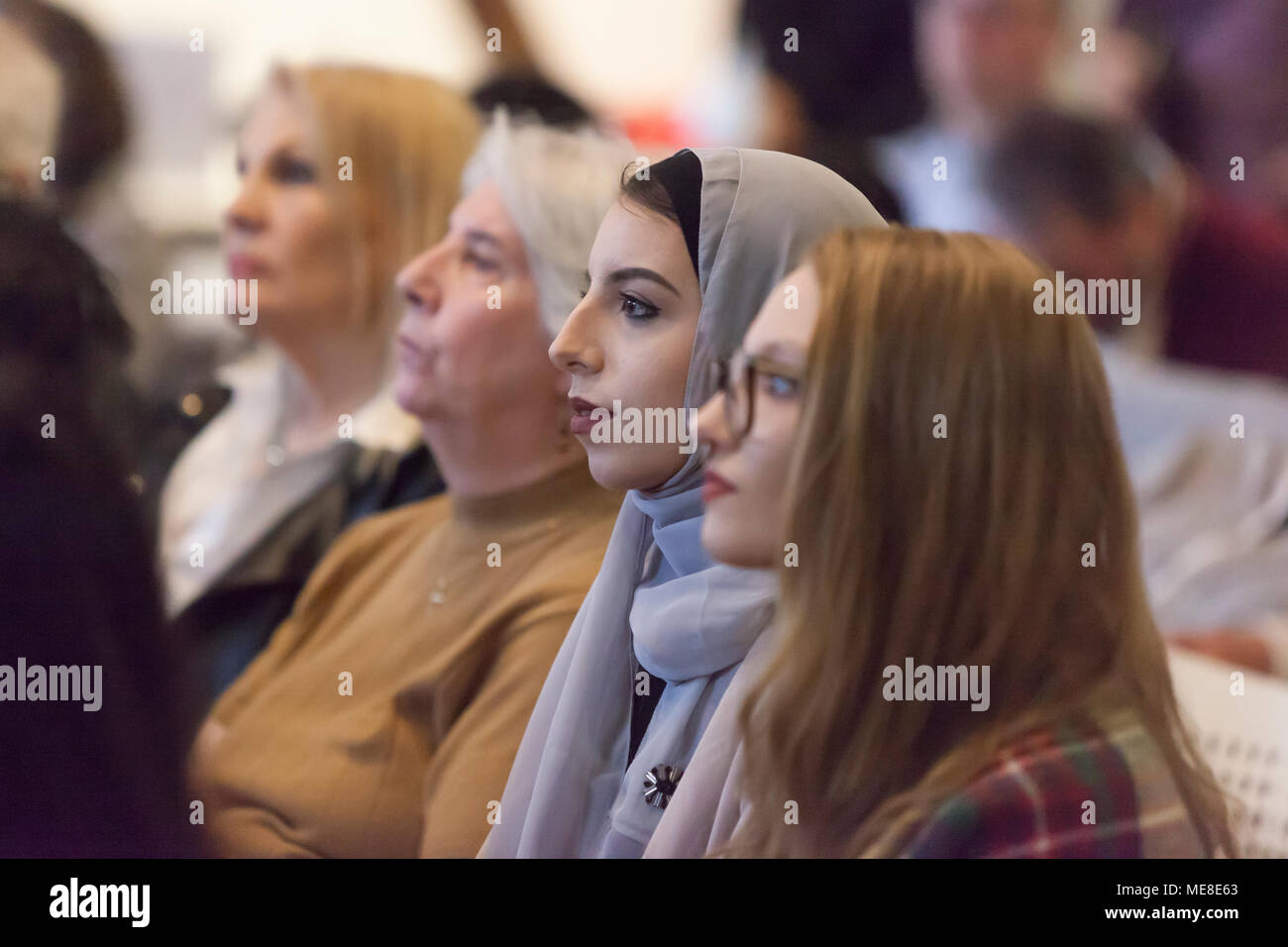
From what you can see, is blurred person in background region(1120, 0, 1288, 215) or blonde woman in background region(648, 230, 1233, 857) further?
blurred person in background region(1120, 0, 1288, 215)

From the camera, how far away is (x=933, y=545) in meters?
1.30

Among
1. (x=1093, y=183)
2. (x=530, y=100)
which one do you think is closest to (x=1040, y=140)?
(x=1093, y=183)

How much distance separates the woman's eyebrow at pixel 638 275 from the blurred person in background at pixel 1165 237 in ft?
2.20

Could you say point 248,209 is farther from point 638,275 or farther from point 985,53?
point 985,53

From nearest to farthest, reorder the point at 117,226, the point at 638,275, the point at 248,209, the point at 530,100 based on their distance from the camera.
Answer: the point at 638,275, the point at 530,100, the point at 248,209, the point at 117,226

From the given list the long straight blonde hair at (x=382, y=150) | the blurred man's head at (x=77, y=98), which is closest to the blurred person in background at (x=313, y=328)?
the long straight blonde hair at (x=382, y=150)

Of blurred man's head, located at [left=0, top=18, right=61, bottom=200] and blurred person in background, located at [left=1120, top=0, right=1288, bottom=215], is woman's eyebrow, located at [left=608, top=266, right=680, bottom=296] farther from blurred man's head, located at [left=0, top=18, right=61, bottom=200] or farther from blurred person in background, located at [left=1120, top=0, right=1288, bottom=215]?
blurred man's head, located at [left=0, top=18, right=61, bottom=200]

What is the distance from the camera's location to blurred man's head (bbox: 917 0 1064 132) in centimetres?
185

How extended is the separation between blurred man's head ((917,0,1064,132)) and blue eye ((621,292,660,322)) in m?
0.75

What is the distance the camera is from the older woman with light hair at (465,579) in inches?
63.2

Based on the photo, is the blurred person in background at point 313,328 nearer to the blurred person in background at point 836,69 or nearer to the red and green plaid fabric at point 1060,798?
the blurred person in background at point 836,69

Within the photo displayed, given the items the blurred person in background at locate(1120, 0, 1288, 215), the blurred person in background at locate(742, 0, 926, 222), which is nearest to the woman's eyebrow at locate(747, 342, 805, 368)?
the blurred person in background at locate(742, 0, 926, 222)

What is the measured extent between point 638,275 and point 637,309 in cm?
4
